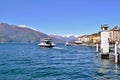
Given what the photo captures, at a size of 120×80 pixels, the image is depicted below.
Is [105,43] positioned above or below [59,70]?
above

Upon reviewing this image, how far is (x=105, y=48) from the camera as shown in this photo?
72062mm

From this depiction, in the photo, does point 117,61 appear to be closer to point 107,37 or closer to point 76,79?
point 107,37

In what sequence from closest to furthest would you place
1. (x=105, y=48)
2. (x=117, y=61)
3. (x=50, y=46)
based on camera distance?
(x=117, y=61) → (x=105, y=48) → (x=50, y=46)

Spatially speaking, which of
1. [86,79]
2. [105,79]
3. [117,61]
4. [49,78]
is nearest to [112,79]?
[105,79]

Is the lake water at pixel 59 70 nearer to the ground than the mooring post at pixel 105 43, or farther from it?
nearer to the ground

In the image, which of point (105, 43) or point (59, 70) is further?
point (105, 43)

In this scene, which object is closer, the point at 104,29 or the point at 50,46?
the point at 104,29

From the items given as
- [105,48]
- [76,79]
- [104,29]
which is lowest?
[76,79]

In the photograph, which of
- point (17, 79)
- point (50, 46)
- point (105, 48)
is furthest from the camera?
point (50, 46)

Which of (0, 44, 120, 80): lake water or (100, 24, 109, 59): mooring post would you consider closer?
(0, 44, 120, 80): lake water

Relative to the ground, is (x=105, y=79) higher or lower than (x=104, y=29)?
lower

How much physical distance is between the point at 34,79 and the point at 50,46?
523ft

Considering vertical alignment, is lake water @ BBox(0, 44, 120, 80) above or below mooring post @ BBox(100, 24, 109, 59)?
below

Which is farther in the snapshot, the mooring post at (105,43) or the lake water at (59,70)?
the mooring post at (105,43)
